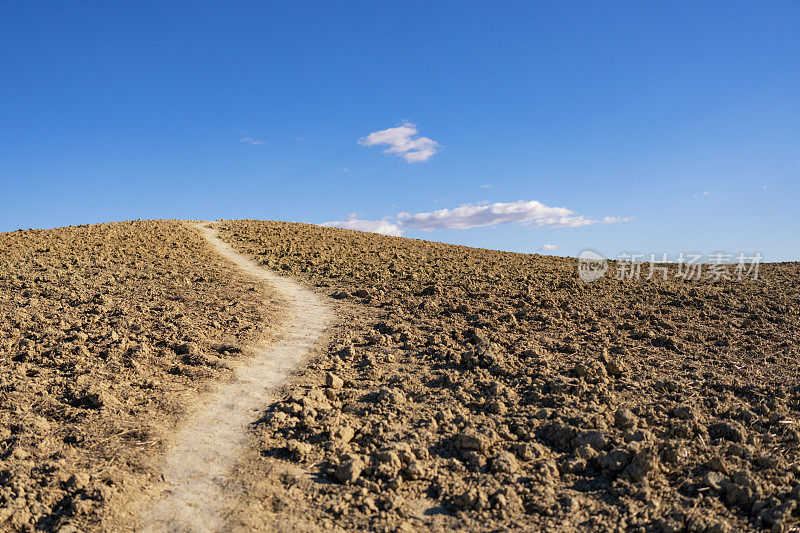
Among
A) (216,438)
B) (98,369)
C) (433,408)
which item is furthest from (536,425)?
(98,369)

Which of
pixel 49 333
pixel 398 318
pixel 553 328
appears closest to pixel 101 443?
pixel 49 333

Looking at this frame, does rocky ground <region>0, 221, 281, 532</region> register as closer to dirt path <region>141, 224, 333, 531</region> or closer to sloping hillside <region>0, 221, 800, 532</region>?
sloping hillside <region>0, 221, 800, 532</region>

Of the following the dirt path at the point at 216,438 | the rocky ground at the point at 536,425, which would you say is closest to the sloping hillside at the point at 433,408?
the rocky ground at the point at 536,425

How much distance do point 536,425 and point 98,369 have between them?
6371 millimetres

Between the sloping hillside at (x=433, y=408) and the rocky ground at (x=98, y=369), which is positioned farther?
the rocky ground at (x=98, y=369)

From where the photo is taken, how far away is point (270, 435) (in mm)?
5457

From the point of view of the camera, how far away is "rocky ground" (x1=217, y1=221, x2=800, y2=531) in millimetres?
4219

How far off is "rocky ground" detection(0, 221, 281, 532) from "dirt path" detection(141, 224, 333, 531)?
0.96 feet

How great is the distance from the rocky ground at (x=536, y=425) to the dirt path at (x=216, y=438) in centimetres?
28

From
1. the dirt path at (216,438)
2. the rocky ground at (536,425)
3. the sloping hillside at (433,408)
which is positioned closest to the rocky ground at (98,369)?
the sloping hillside at (433,408)

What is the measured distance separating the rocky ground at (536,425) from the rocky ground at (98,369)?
4.61 feet

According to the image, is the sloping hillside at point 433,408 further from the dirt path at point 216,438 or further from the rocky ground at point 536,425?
the dirt path at point 216,438

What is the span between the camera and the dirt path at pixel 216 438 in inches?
165

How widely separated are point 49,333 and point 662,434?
9997 millimetres
